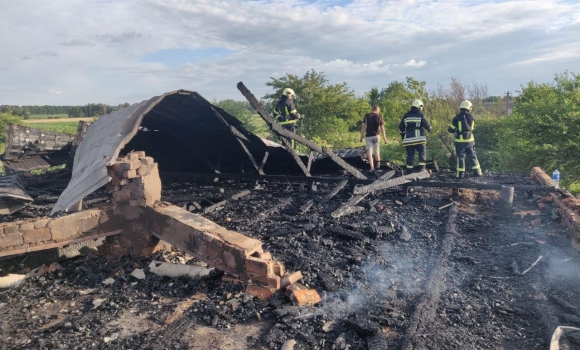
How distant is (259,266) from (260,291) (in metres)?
0.27

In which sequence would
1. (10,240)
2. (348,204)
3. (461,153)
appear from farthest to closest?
(461,153)
(348,204)
(10,240)

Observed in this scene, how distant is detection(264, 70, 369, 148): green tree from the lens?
23.9 metres

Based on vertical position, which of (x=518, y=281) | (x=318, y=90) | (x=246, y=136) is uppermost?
(x=318, y=90)

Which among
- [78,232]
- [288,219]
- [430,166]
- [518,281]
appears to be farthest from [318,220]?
[430,166]

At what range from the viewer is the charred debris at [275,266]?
3.46 meters

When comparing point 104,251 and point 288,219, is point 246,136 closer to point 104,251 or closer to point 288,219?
point 288,219

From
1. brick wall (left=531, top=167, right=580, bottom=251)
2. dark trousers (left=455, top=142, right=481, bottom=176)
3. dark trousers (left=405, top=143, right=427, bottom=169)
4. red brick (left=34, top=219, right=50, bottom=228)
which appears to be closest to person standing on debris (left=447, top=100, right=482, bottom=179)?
dark trousers (left=455, top=142, right=481, bottom=176)

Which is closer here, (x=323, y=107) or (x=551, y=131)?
(x=551, y=131)

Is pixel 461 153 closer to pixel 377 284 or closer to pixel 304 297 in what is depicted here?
pixel 377 284

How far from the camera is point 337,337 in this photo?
3312 mm

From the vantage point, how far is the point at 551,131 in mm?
12352

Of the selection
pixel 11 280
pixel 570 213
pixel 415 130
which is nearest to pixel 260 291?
pixel 11 280

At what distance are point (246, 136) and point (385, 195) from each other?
3.53 meters

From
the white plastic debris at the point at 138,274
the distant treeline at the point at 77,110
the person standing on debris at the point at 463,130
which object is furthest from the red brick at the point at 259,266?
the distant treeline at the point at 77,110
